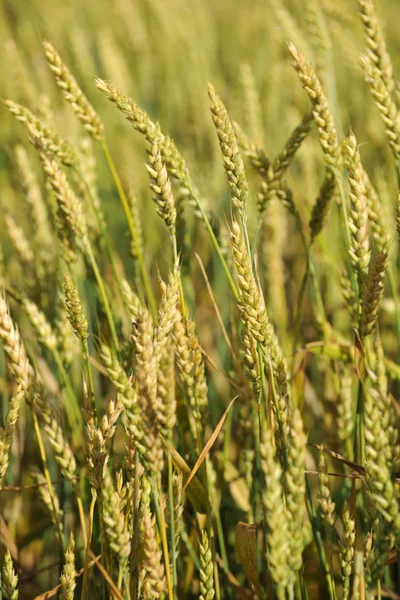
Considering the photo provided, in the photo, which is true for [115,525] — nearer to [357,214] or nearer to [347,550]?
[347,550]

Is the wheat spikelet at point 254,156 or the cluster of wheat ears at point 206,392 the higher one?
the wheat spikelet at point 254,156

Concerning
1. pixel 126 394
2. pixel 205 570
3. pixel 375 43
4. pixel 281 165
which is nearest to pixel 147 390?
pixel 126 394

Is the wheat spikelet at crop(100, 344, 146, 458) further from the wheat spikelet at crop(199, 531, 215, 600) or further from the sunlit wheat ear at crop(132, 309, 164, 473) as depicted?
the wheat spikelet at crop(199, 531, 215, 600)

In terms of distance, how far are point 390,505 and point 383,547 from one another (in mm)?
67

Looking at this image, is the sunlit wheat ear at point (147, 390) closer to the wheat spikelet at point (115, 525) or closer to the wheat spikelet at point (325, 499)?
the wheat spikelet at point (115, 525)

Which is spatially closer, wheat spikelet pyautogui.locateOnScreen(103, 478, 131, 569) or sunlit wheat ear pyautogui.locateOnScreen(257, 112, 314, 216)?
wheat spikelet pyautogui.locateOnScreen(103, 478, 131, 569)

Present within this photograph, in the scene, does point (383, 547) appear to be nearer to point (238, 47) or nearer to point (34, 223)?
point (34, 223)

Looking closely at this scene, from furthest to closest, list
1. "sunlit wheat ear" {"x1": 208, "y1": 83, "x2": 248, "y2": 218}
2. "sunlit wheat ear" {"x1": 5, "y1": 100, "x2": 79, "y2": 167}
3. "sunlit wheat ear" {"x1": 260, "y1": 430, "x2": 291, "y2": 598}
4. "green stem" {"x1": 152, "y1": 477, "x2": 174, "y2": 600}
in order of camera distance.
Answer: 1. "sunlit wheat ear" {"x1": 5, "y1": 100, "x2": 79, "y2": 167}
2. "sunlit wheat ear" {"x1": 208, "y1": 83, "x2": 248, "y2": 218}
3. "green stem" {"x1": 152, "y1": 477, "x2": 174, "y2": 600}
4. "sunlit wheat ear" {"x1": 260, "y1": 430, "x2": 291, "y2": 598}

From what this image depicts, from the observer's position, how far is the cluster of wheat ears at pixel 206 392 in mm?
643

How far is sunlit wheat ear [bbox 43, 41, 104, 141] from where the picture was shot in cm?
93

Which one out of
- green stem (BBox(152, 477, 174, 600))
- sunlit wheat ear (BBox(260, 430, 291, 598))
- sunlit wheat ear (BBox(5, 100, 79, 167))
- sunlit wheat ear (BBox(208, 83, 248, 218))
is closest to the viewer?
sunlit wheat ear (BBox(260, 430, 291, 598))

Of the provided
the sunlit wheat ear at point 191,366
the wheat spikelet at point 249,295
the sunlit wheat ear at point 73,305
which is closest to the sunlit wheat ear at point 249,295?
the wheat spikelet at point 249,295

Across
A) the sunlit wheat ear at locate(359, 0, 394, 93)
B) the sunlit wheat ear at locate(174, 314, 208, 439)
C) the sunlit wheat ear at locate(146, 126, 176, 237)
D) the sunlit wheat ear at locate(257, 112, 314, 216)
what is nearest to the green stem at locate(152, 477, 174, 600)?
the sunlit wheat ear at locate(174, 314, 208, 439)

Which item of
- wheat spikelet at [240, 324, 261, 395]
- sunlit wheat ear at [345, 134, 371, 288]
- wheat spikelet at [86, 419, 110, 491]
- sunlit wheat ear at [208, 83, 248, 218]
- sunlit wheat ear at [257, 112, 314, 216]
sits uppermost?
sunlit wheat ear at [257, 112, 314, 216]
